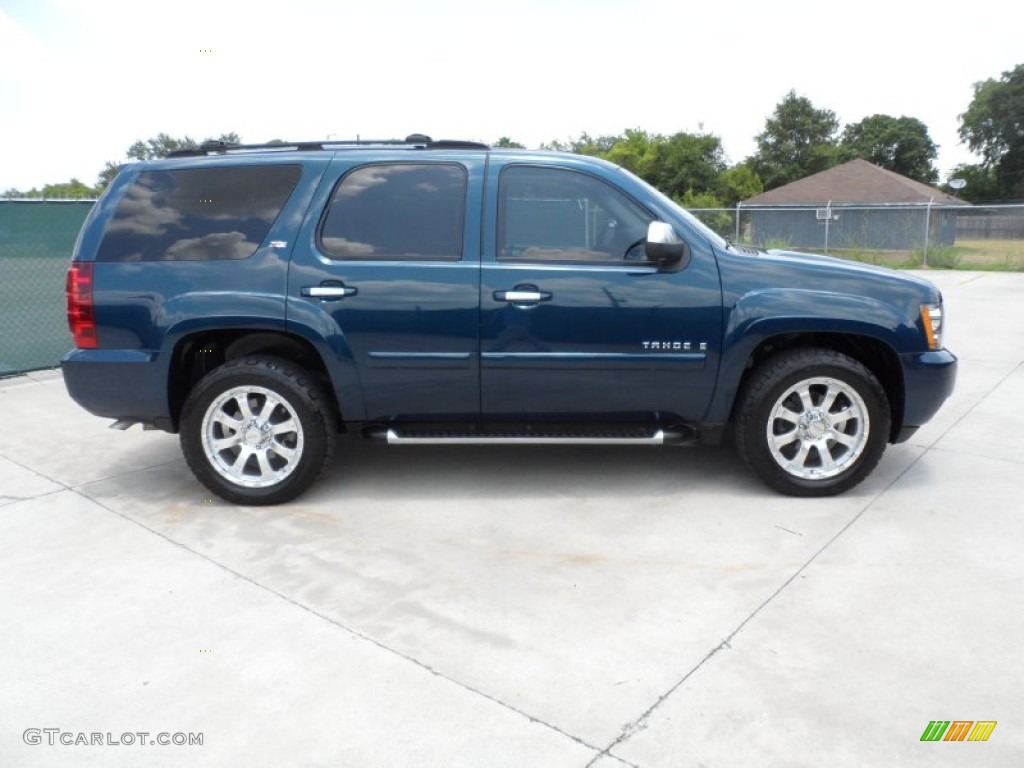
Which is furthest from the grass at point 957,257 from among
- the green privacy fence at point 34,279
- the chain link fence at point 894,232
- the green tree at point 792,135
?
the green tree at point 792,135

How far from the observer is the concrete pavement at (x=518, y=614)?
2.57 metres

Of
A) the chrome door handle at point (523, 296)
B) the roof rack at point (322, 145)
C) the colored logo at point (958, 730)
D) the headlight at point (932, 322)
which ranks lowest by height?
the colored logo at point (958, 730)

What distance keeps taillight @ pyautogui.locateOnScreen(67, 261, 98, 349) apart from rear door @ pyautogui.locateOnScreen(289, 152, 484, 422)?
1.08m

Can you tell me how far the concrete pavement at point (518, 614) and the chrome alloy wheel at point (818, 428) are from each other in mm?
220

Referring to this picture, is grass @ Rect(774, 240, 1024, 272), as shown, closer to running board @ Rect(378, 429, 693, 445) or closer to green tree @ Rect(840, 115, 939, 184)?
running board @ Rect(378, 429, 693, 445)

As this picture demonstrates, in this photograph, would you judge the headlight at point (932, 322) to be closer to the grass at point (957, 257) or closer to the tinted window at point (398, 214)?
the tinted window at point (398, 214)

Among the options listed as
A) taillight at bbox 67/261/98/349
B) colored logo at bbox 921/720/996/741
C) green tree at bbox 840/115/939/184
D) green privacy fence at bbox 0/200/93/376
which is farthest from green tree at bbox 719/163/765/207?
colored logo at bbox 921/720/996/741

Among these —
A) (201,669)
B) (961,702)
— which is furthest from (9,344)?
(961,702)

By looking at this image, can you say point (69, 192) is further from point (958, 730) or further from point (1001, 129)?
point (1001, 129)

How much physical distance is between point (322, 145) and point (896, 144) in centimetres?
7762

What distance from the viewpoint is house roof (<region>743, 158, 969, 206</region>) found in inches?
1619

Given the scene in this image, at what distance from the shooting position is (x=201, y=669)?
2.95 meters

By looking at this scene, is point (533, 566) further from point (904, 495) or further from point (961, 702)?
point (904, 495)

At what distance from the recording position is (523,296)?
4230 mm
